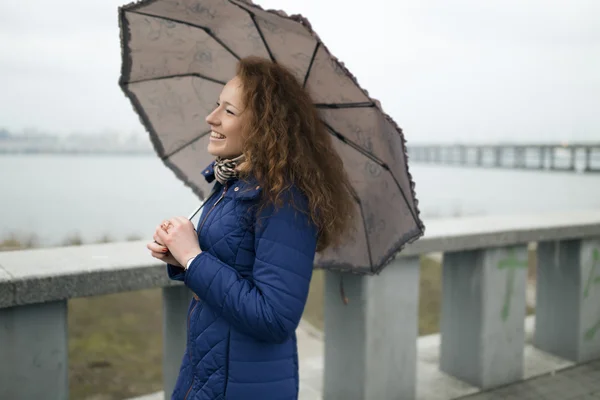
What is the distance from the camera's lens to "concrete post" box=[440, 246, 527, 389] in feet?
11.6

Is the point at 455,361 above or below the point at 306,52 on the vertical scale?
below

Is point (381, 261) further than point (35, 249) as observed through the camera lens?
No

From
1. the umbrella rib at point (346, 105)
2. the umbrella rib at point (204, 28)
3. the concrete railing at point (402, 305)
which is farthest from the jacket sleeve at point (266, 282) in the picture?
the concrete railing at point (402, 305)

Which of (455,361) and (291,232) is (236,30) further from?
(455,361)

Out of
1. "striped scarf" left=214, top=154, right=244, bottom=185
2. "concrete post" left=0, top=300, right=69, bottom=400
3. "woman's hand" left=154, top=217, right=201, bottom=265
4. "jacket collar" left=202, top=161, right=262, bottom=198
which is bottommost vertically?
"concrete post" left=0, top=300, right=69, bottom=400

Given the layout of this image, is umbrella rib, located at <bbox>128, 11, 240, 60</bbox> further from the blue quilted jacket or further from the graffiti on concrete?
the graffiti on concrete

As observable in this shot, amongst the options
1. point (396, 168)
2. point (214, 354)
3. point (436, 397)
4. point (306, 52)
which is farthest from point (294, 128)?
point (436, 397)

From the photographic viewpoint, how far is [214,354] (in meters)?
1.58

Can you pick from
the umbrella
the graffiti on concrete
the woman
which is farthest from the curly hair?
the graffiti on concrete

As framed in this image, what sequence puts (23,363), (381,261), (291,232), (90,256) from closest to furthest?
(291,232) → (381,261) → (23,363) → (90,256)

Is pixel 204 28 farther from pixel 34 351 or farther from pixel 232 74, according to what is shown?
pixel 34 351

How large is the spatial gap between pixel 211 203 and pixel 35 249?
1.27m

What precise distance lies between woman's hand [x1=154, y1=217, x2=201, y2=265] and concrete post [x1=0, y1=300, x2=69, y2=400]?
0.94 metres

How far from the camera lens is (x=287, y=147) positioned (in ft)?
5.13
